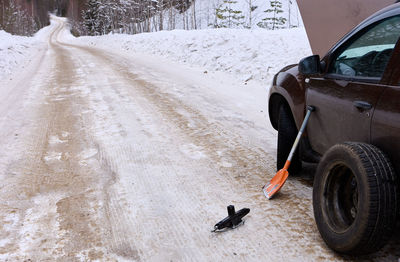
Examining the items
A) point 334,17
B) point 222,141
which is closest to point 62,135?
point 222,141

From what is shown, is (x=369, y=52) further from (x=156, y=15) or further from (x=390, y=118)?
(x=156, y=15)

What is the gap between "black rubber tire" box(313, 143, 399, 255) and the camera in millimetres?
2002

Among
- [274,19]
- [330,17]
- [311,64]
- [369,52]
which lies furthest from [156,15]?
[369,52]

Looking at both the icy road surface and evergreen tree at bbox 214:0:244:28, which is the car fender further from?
evergreen tree at bbox 214:0:244:28

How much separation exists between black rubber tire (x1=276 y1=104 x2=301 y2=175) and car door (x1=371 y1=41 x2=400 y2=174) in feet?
4.67

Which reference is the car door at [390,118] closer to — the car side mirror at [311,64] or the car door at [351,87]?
the car door at [351,87]

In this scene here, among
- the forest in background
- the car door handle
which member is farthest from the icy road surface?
the forest in background

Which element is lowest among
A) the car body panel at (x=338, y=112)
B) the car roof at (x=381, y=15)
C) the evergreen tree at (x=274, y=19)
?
the car body panel at (x=338, y=112)

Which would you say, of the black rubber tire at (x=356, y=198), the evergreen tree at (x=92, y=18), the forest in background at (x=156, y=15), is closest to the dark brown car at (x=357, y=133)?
the black rubber tire at (x=356, y=198)

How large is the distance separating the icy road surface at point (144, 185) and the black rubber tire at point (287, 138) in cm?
22

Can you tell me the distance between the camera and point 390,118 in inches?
82.9

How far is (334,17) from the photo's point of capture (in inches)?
289

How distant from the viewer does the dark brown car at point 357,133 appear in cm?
203

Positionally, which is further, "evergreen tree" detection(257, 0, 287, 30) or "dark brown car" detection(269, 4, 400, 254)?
"evergreen tree" detection(257, 0, 287, 30)
